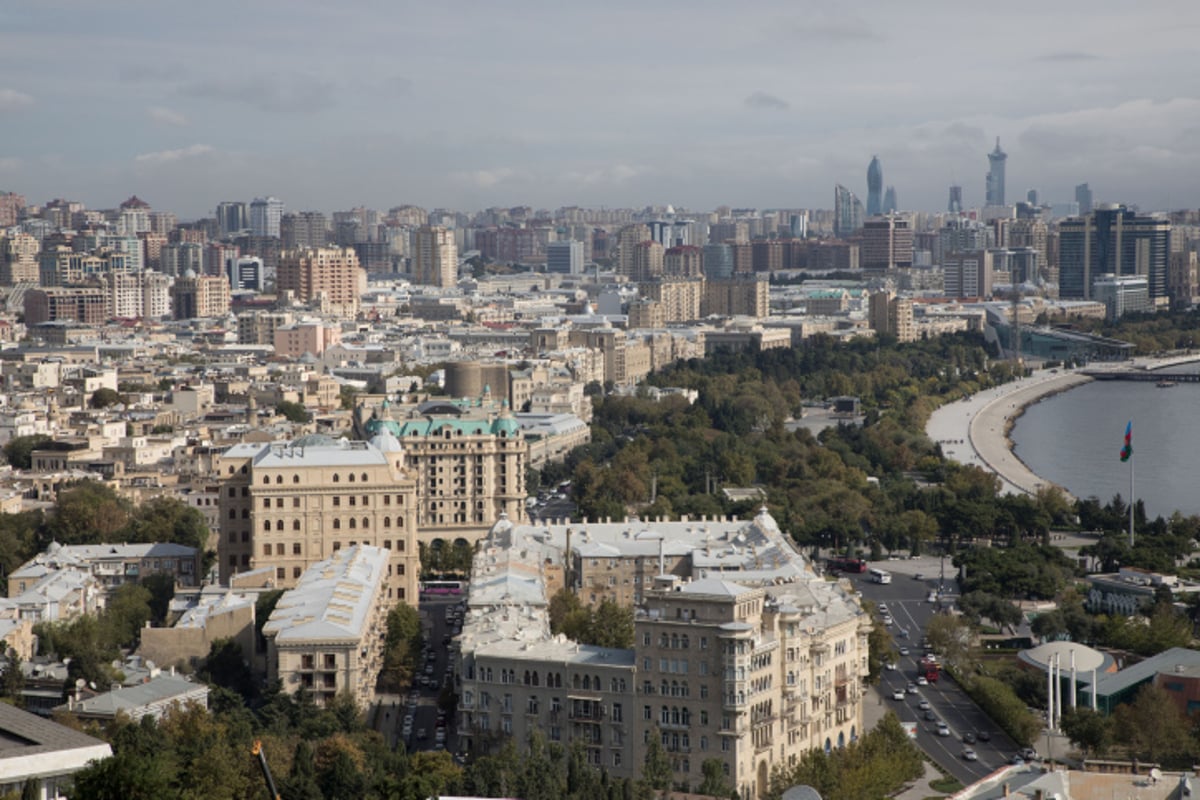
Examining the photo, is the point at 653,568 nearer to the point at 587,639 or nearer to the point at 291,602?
the point at 587,639

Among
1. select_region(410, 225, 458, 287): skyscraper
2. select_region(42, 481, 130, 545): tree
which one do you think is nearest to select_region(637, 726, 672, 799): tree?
select_region(42, 481, 130, 545): tree

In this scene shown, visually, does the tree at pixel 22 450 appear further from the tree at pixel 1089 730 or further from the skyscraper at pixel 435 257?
the skyscraper at pixel 435 257

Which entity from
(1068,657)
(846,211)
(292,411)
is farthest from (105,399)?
A: (846,211)

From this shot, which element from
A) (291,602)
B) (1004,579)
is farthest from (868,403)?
(291,602)

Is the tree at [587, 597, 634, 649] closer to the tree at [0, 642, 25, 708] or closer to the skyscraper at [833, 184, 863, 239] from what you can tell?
the tree at [0, 642, 25, 708]

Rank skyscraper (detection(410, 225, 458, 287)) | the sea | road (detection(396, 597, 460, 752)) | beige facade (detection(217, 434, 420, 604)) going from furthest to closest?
skyscraper (detection(410, 225, 458, 287))
the sea
beige facade (detection(217, 434, 420, 604))
road (detection(396, 597, 460, 752))

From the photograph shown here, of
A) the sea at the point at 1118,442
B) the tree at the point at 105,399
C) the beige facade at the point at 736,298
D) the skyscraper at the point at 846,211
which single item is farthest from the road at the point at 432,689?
the skyscraper at the point at 846,211
